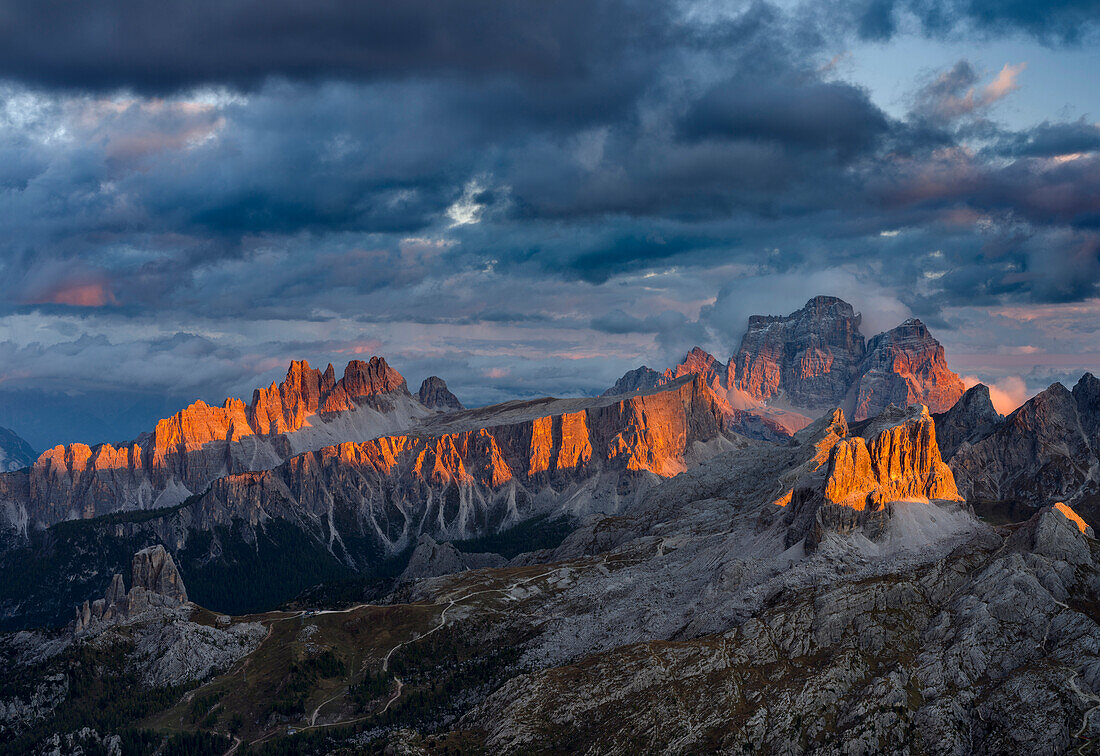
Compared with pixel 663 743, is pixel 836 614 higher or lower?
higher

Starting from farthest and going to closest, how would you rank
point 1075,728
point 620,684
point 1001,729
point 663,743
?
point 620,684 → point 663,743 → point 1001,729 → point 1075,728

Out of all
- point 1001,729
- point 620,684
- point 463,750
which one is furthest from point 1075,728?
point 463,750

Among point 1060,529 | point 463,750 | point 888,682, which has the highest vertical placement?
point 1060,529

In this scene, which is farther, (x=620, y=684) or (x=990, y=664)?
(x=620, y=684)

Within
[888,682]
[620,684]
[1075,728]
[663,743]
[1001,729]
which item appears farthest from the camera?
[620,684]

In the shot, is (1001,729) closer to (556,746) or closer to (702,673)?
(702,673)

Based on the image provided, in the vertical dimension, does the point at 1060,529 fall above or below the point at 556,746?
above

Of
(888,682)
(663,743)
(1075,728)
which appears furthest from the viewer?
(663,743)

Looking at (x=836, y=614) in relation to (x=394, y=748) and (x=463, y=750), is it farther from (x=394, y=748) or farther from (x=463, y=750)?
(x=394, y=748)

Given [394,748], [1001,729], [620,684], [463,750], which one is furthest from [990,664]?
[394,748]
